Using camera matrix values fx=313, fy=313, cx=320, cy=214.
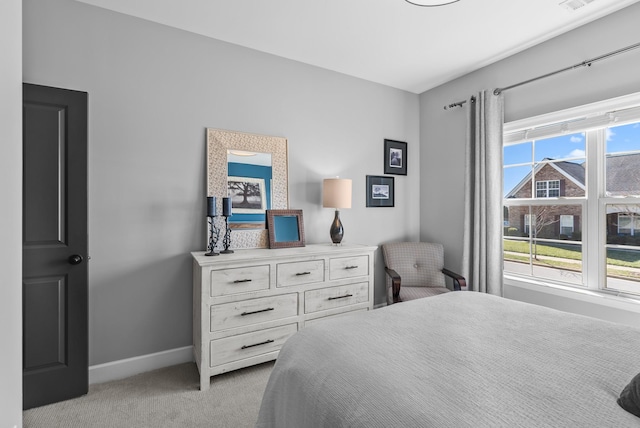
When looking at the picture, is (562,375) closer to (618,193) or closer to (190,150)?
(618,193)

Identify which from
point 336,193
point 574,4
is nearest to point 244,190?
point 336,193

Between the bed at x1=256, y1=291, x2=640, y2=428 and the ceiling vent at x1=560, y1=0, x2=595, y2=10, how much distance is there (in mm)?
2161

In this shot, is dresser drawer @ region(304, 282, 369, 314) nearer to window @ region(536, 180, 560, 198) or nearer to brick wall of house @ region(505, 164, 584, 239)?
brick wall of house @ region(505, 164, 584, 239)

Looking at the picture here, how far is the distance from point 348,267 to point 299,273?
1.67 feet

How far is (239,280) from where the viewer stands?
2330 millimetres

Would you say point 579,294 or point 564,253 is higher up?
point 564,253

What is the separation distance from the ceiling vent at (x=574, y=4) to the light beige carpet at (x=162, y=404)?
11.5ft

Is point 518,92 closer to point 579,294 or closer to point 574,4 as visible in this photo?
point 574,4

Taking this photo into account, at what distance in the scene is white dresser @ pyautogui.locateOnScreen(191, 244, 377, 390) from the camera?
7.34 feet

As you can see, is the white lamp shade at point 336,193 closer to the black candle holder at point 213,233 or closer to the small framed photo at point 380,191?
the small framed photo at point 380,191

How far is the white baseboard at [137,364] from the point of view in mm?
2303

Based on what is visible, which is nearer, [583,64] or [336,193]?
[583,64]

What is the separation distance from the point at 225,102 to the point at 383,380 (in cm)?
255

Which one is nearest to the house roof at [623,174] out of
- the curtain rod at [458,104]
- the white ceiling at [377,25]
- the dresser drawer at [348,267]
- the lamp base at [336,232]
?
the white ceiling at [377,25]
